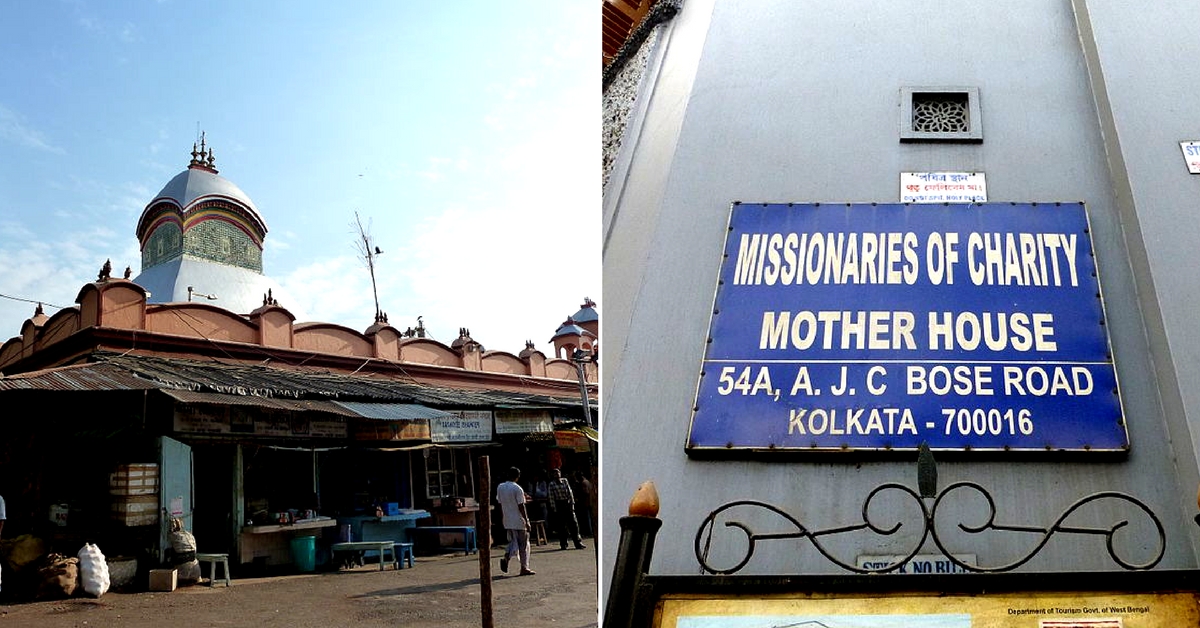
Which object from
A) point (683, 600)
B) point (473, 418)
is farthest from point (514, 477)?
point (683, 600)

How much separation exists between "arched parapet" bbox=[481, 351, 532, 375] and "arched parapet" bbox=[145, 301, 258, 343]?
4851 mm

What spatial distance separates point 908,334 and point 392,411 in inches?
362

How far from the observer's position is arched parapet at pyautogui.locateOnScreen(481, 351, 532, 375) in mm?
17031

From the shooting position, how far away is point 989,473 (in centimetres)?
344

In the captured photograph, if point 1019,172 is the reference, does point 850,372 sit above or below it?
below

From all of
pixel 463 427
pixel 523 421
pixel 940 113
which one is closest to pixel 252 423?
pixel 463 427

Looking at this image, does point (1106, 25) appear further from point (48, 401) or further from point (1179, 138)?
point (48, 401)

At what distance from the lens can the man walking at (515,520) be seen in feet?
32.6

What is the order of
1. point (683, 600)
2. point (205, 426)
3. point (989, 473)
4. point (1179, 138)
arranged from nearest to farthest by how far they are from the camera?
point (683, 600) → point (989, 473) → point (1179, 138) → point (205, 426)

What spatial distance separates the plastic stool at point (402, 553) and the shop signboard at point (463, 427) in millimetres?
1826

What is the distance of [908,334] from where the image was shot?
377 cm

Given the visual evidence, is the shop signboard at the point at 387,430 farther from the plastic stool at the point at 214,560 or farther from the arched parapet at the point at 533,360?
the arched parapet at the point at 533,360

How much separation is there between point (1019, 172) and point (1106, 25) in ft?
3.57

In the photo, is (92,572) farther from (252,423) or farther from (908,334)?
(908,334)
